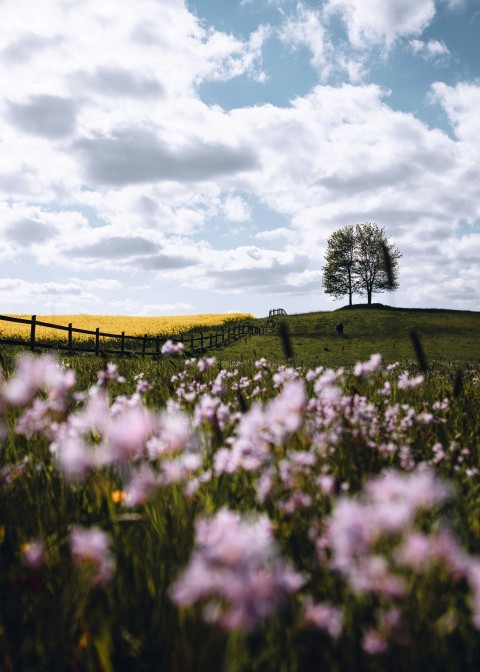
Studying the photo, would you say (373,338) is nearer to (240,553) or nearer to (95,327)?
(95,327)

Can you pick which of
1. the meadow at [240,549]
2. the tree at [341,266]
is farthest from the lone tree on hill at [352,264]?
the meadow at [240,549]

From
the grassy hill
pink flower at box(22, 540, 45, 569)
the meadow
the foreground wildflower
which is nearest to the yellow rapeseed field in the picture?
the grassy hill

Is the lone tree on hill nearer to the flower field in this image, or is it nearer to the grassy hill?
the grassy hill

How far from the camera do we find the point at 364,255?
272 ft

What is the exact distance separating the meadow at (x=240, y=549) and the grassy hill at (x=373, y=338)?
879 inches

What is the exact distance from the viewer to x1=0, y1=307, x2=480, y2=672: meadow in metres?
1.46

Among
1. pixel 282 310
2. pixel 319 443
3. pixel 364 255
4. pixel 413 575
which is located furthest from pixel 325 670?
pixel 364 255

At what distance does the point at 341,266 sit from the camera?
84.3 m

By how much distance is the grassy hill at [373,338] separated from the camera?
3209 cm

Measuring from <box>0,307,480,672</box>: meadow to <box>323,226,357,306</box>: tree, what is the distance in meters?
82.6

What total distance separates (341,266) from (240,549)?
282 ft

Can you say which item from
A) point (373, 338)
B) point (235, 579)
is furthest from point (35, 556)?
point (373, 338)

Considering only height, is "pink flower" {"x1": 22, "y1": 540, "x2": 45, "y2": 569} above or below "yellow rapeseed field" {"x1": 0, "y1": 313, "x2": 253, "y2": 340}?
below

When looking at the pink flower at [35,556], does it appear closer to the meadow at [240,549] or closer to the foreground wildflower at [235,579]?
the meadow at [240,549]
